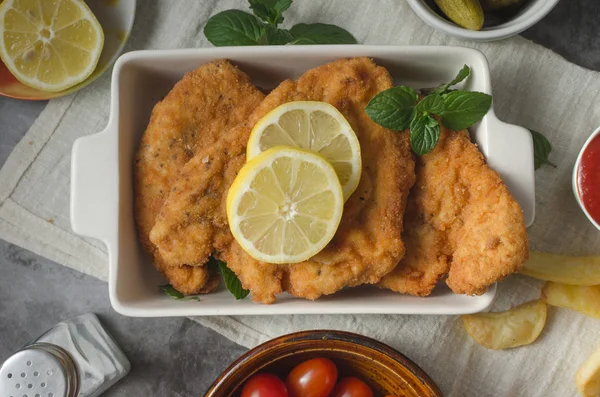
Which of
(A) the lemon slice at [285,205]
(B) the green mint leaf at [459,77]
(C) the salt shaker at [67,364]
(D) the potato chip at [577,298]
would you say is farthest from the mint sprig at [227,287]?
(D) the potato chip at [577,298]

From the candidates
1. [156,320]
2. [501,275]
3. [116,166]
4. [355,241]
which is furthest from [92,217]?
[501,275]

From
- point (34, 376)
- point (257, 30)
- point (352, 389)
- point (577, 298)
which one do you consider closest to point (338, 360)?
point (352, 389)

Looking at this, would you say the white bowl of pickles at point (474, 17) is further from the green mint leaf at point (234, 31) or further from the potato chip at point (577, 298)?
the potato chip at point (577, 298)

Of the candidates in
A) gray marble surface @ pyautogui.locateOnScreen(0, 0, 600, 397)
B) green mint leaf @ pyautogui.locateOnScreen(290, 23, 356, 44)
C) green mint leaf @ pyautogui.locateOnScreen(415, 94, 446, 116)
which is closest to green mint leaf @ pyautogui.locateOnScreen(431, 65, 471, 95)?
green mint leaf @ pyautogui.locateOnScreen(415, 94, 446, 116)

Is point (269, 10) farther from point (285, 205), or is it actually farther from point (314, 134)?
point (285, 205)

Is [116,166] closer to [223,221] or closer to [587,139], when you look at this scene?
[223,221]
